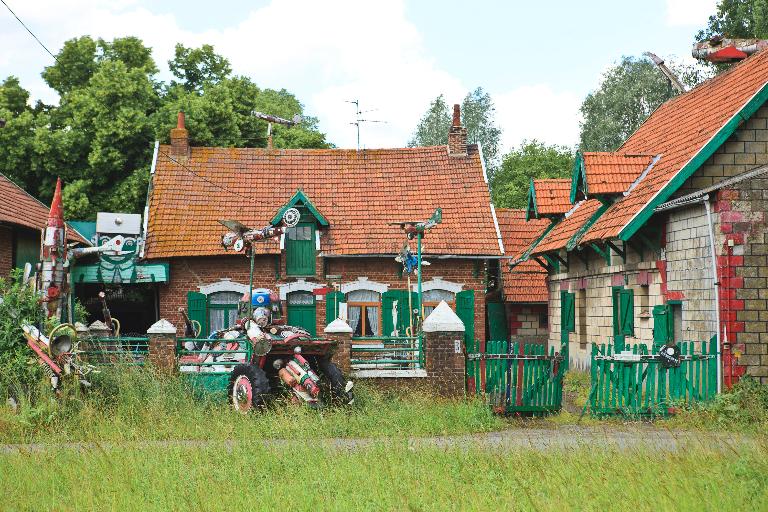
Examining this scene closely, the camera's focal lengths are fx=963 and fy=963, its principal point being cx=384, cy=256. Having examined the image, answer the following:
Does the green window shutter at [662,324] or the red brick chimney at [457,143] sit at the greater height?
the red brick chimney at [457,143]

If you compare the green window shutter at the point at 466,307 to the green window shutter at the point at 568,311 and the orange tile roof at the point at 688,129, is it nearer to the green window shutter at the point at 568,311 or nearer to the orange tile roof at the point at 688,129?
the green window shutter at the point at 568,311

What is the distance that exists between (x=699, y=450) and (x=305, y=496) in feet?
14.3

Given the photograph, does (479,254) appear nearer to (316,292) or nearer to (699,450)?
(316,292)

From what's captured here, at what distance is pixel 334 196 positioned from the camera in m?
28.7

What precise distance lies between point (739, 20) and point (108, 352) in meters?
32.3

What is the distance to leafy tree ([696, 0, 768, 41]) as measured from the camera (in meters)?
36.3

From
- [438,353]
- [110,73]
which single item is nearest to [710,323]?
[438,353]

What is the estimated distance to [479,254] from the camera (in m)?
26.6

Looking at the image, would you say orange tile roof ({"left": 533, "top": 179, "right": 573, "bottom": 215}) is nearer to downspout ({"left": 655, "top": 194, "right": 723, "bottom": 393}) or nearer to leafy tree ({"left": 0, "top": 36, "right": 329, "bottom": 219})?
downspout ({"left": 655, "top": 194, "right": 723, "bottom": 393})

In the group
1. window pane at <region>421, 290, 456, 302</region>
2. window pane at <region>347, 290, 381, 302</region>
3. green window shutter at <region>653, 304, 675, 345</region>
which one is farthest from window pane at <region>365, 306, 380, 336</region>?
green window shutter at <region>653, 304, 675, 345</region>

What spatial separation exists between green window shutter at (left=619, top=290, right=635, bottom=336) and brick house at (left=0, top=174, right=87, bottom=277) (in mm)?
14589

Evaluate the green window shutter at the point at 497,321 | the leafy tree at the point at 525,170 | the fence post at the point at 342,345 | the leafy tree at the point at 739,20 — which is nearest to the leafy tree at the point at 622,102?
the leafy tree at the point at 525,170

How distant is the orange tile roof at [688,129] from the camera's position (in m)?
18.2

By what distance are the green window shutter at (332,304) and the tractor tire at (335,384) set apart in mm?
10708
